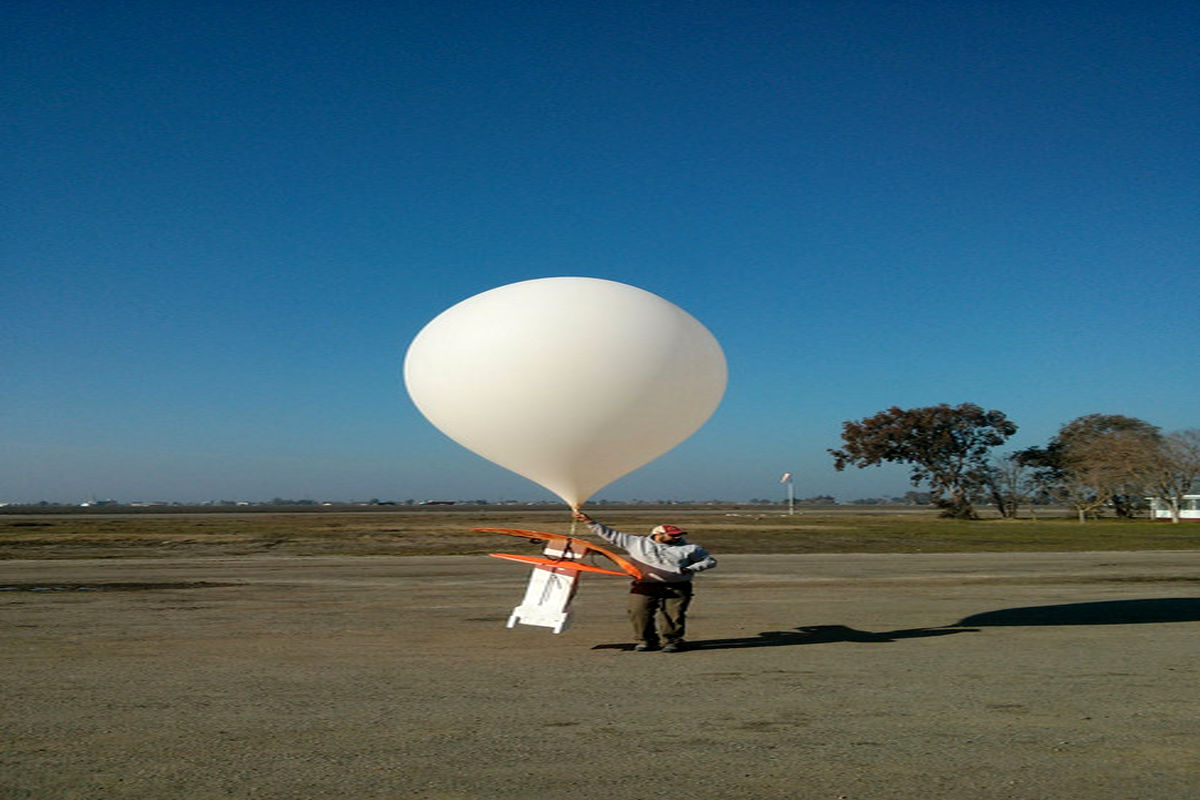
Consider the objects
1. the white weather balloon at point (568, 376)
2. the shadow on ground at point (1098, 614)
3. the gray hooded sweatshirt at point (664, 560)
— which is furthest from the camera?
the shadow on ground at point (1098, 614)

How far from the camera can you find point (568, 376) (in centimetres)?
904

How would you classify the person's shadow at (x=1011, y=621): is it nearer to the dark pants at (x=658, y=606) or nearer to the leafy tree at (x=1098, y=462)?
the dark pants at (x=658, y=606)

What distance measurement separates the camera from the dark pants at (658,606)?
10.1m

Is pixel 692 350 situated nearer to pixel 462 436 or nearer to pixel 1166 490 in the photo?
pixel 462 436

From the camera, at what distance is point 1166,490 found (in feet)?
182

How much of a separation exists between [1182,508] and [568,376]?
233 ft

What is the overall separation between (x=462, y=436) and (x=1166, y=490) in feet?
193

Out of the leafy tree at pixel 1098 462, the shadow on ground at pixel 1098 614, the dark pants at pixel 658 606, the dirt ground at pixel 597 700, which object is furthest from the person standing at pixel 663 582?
the leafy tree at pixel 1098 462

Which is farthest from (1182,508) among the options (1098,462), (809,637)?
(809,637)

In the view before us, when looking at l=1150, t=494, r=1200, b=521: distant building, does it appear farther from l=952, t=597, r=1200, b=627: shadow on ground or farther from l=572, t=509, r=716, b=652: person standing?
l=572, t=509, r=716, b=652: person standing

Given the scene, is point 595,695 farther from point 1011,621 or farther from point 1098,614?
point 1098,614

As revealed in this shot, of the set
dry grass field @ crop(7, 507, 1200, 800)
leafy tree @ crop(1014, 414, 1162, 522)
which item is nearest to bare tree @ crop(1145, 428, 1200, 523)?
leafy tree @ crop(1014, 414, 1162, 522)

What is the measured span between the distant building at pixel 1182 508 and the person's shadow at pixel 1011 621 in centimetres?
5390

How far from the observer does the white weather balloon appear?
29.8 ft
